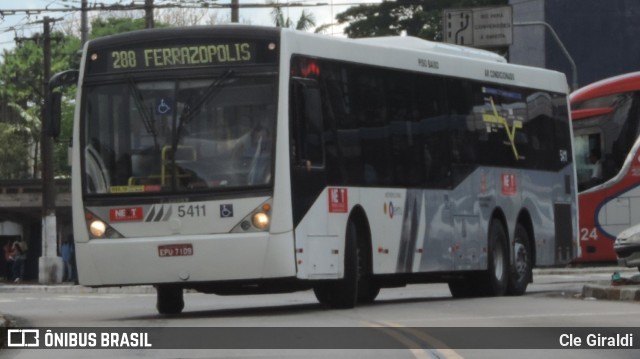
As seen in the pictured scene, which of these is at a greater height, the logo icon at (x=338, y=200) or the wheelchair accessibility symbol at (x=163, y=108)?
the wheelchair accessibility symbol at (x=163, y=108)

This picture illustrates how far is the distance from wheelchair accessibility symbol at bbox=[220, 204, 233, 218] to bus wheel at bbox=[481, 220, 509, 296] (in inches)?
268

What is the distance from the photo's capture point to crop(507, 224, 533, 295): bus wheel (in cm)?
2545

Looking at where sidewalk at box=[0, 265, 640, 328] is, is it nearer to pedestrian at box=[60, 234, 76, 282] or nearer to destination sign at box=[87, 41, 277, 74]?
destination sign at box=[87, 41, 277, 74]

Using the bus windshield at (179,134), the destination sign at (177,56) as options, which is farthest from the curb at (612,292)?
the destination sign at (177,56)

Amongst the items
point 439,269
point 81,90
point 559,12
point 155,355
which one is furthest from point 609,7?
point 155,355

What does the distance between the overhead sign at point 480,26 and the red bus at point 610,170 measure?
14488mm

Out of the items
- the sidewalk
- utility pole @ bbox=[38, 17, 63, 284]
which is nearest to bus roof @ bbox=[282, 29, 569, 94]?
the sidewalk

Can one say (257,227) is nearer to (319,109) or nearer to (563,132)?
(319,109)

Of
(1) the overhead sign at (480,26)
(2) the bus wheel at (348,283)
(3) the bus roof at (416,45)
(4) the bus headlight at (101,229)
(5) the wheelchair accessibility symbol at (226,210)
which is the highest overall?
(1) the overhead sign at (480,26)

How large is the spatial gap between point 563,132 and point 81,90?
10.3 m

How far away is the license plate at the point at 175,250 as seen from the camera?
741 inches

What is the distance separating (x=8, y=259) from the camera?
57.4 meters

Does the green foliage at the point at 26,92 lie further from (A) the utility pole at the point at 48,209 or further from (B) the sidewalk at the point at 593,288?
(B) the sidewalk at the point at 593,288

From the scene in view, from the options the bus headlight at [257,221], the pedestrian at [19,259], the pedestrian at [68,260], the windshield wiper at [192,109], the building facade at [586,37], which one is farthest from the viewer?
the building facade at [586,37]
